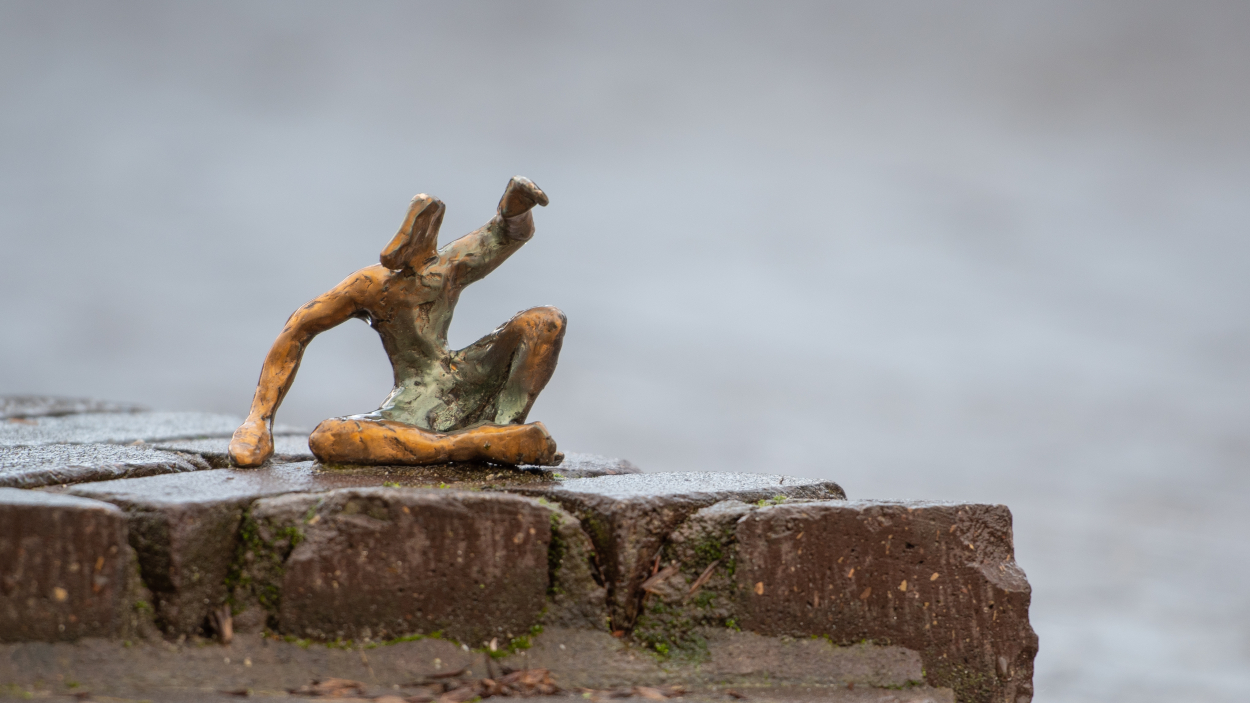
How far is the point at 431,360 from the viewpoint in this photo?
218 cm

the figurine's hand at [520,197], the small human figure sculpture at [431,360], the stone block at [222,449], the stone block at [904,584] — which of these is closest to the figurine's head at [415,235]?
the small human figure sculpture at [431,360]

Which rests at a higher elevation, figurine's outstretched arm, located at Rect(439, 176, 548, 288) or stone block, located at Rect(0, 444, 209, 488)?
figurine's outstretched arm, located at Rect(439, 176, 548, 288)

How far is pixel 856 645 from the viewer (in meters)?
1.77

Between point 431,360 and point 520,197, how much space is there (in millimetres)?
449

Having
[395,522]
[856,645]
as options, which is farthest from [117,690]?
[856,645]

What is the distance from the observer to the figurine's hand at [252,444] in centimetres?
196

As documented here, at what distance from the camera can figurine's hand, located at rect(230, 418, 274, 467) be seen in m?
1.96

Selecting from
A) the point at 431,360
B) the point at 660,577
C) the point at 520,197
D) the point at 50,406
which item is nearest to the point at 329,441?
the point at 431,360

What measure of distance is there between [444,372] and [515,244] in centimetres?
34

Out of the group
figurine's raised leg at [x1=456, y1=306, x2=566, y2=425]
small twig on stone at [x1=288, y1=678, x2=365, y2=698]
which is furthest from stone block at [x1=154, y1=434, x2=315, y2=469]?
small twig on stone at [x1=288, y1=678, x2=365, y2=698]

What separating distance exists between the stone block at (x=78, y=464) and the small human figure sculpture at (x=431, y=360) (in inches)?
8.3

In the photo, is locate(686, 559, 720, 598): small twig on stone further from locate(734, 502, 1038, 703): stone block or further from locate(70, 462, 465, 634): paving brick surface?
locate(70, 462, 465, 634): paving brick surface

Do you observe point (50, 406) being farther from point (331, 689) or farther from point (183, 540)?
point (331, 689)

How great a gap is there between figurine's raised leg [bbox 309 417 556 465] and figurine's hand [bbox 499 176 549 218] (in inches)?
18.5
